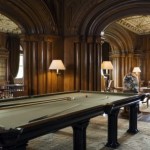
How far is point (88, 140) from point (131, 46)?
28.9 feet

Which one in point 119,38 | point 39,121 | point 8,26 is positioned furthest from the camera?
point 119,38

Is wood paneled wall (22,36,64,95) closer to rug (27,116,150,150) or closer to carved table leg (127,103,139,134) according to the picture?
rug (27,116,150,150)

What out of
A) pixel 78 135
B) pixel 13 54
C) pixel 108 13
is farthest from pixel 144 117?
pixel 13 54

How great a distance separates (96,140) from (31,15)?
3.94 meters

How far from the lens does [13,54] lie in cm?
1318

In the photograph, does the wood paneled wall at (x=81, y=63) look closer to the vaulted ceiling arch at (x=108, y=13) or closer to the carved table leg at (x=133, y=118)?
the vaulted ceiling arch at (x=108, y=13)

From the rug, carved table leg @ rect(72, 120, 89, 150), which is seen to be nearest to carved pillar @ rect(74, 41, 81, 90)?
the rug

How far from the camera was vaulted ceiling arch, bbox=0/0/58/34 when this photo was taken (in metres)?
6.09

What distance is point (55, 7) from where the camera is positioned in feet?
22.9

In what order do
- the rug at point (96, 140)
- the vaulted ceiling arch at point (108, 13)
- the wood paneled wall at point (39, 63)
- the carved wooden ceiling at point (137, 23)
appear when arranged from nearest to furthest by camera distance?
the rug at point (96, 140), the vaulted ceiling arch at point (108, 13), the wood paneled wall at point (39, 63), the carved wooden ceiling at point (137, 23)

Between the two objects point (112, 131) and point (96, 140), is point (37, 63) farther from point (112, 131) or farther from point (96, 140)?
point (112, 131)

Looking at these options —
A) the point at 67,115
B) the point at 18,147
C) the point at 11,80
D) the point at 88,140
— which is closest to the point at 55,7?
the point at 88,140

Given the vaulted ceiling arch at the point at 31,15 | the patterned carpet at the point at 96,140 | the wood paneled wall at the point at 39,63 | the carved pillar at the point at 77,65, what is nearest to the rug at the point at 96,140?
the patterned carpet at the point at 96,140

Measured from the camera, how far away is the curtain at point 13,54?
42.6 ft
